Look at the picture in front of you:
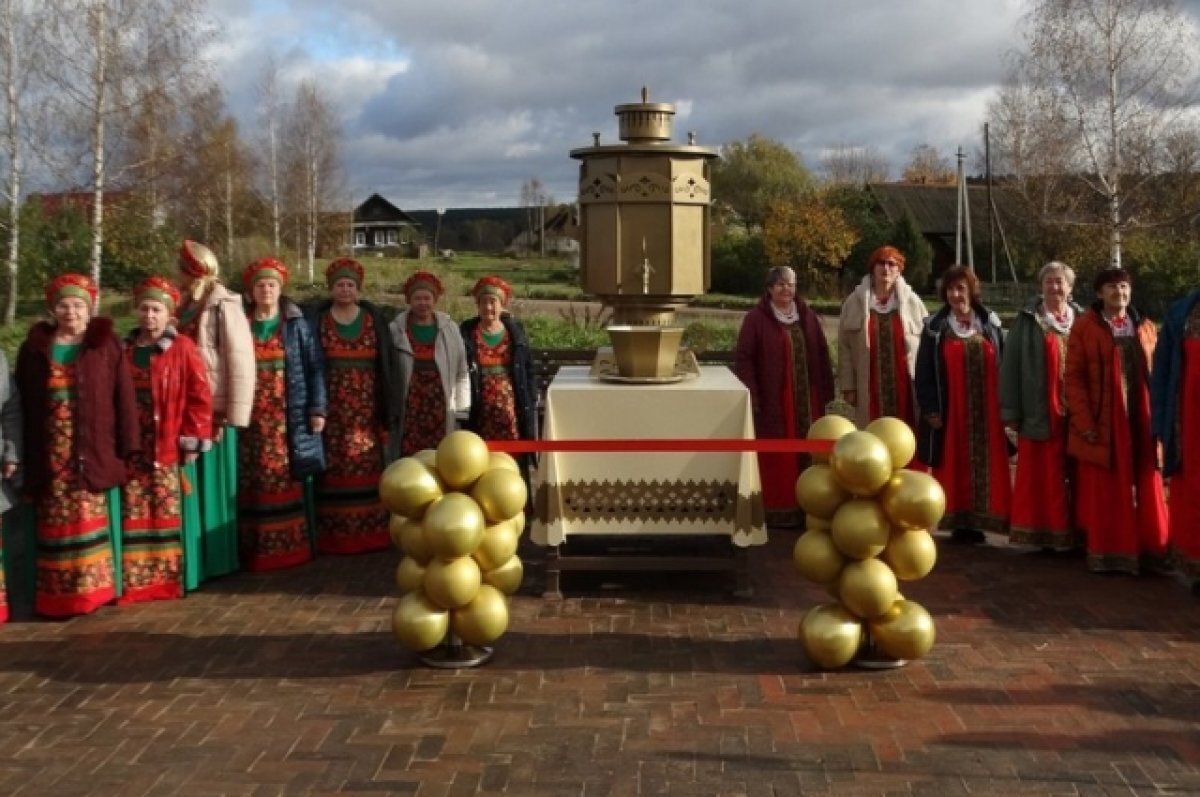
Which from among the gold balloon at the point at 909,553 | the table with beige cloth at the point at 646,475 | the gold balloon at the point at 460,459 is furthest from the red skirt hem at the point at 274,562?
the gold balloon at the point at 909,553

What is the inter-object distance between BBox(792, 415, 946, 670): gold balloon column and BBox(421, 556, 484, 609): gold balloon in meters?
1.45

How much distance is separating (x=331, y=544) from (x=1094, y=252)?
79.6ft

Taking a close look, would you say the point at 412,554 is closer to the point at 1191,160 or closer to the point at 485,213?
the point at 1191,160

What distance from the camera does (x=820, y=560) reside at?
5.19 metres

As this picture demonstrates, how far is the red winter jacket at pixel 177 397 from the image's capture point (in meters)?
6.34

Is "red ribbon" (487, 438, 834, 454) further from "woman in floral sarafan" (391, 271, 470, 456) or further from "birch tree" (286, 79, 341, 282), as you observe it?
"birch tree" (286, 79, 341, 282)

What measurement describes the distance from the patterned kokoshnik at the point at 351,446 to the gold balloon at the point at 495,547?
7.79 feet

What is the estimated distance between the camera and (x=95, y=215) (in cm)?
2261

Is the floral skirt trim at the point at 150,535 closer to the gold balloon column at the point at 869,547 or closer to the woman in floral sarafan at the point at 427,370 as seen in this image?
the woman in floral sarafan at the point at 427,370

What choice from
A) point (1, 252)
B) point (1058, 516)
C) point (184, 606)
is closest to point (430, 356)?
point (184, 606)

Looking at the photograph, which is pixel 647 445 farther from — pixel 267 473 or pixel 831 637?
pixel 267 473

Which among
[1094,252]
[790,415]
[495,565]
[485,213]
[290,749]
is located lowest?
[290,749]

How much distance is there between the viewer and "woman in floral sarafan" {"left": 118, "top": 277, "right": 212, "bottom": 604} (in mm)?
6352

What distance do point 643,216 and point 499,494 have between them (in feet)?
8.27
